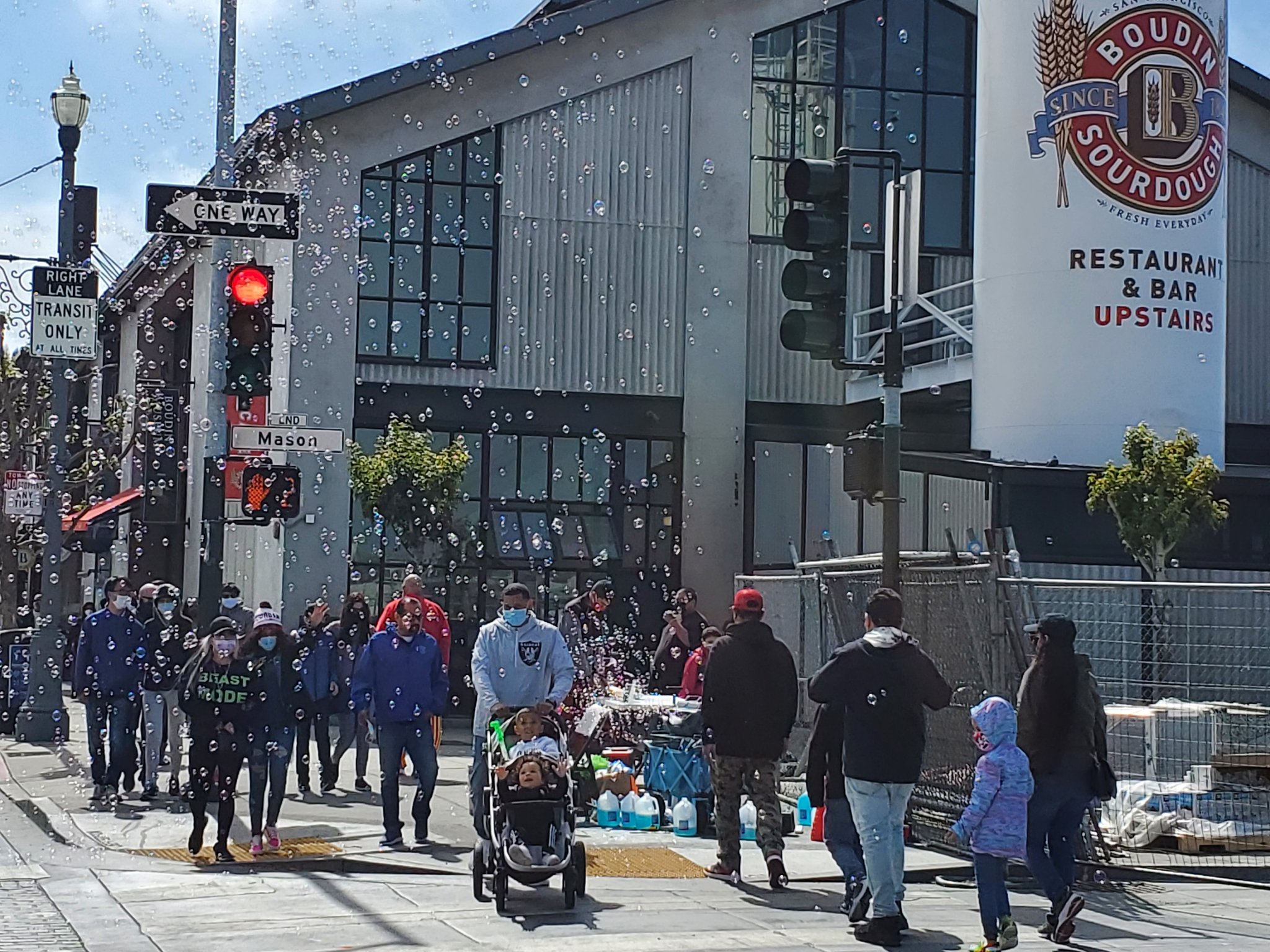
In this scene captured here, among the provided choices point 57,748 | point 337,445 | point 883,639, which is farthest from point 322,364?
point 883,639

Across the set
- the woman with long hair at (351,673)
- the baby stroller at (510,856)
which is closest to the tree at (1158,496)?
the woman with long hair at (351,673)

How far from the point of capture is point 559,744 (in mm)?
10117

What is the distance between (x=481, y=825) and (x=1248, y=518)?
1933 cm

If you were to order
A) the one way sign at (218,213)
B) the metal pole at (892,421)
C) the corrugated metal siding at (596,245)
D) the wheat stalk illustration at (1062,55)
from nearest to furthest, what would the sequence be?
the metal pole at (892,421) → the one way sign at (218,213) → the wheat stalk illustration at (1062,55) → the corrugated metal siding at (596,245)

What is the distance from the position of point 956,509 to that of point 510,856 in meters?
18.4

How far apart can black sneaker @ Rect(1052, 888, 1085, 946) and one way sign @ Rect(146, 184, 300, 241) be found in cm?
724

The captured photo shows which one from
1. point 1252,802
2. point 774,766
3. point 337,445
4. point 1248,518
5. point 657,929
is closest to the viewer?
point 657,929

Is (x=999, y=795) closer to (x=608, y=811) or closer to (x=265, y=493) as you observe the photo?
(x=608, y=811)

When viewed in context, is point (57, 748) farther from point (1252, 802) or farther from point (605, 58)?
point (605, 58)

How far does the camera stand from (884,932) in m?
8.76

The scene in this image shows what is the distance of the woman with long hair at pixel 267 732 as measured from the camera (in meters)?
11.6

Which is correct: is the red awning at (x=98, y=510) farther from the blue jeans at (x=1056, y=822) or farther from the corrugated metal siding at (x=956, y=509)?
the blue jeans at (x=1056, y=822)

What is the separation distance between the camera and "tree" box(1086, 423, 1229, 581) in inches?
883

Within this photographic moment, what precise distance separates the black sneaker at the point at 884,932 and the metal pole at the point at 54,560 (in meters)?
13.4
